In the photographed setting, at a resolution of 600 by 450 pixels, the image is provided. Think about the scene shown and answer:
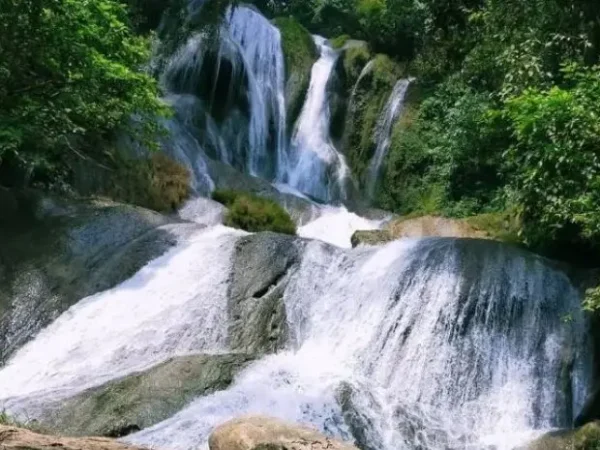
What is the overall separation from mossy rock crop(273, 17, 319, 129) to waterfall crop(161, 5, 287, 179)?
0.30 m

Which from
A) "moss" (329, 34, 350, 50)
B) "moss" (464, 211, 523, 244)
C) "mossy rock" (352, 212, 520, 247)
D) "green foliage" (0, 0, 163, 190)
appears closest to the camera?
"green foliage" (0, 0, 163, 190)

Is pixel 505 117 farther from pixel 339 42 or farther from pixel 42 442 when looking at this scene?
pixel 339 42

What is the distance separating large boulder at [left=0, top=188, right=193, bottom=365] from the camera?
1140cm

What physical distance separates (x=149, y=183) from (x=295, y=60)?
10117mm

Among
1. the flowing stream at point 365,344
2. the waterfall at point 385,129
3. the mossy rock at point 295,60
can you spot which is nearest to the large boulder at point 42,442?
the flowing stream at point 365,344

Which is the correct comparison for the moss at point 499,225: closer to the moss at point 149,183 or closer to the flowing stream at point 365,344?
the flowing stream at point 365,344

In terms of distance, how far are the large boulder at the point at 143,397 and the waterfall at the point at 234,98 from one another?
12.7m

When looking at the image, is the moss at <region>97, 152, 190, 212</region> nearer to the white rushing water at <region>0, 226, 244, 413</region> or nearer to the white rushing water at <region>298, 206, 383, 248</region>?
the white rushing water at <region>298, 206, 383, 248</region>

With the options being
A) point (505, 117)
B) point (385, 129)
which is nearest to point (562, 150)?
point (505, 117)

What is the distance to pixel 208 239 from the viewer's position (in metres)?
13.0

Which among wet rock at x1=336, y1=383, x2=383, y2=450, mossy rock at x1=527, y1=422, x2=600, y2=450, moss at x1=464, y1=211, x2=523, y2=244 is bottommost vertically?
wet rock at x1=336, y1=383, x2=383, y2=450

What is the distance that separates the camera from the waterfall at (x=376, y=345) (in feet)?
28.1

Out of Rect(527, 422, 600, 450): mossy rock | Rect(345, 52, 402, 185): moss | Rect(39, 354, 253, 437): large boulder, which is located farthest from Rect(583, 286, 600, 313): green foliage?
Rect(345, 52, 402, 185): moss

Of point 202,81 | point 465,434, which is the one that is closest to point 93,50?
point 465,434
